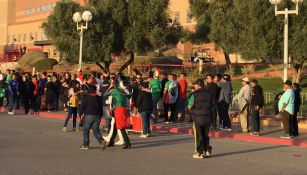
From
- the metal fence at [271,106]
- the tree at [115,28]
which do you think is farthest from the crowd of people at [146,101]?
the tree at [115,28]

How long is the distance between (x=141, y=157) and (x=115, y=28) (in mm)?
25214

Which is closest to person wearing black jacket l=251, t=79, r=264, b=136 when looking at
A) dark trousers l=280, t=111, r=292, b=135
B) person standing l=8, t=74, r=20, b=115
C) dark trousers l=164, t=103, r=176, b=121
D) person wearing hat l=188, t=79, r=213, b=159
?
dark trousers l=280, t=111, r=292, b=135

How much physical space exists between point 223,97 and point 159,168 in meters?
7.82

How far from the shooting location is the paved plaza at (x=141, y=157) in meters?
9.92

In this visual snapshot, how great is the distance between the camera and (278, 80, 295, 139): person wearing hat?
1589cm

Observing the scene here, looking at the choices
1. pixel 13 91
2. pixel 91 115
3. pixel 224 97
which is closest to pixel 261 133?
pixel 224 97

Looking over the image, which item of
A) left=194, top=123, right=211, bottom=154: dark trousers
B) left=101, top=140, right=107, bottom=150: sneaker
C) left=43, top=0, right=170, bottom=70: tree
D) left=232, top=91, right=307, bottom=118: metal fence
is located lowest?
left=101, top=140, right=107, bottom=150: sneaker

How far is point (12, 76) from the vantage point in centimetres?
2398

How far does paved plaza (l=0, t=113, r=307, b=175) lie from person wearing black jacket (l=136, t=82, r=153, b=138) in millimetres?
372

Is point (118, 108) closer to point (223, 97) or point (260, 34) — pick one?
point (223, 97)

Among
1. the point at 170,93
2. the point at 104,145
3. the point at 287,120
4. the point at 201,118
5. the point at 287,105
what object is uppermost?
the point at 170,93

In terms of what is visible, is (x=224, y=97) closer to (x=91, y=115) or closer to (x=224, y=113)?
(x=224, y=113)

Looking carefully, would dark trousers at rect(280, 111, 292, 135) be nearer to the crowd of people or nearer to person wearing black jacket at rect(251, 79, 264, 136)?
the crowd of people

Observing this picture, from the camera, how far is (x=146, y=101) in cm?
1554
